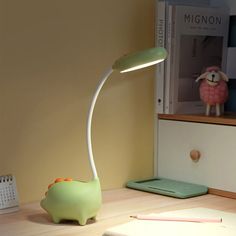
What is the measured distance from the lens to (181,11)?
67.0 inches

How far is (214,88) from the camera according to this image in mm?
1688

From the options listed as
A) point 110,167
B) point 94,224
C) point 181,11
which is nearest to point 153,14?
point 181,11

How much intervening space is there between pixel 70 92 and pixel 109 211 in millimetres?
371

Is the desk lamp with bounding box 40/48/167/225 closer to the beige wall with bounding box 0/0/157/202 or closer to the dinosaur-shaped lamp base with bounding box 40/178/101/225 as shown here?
the dinosaur-shaped lamp base with bounding box 40/178/101/225

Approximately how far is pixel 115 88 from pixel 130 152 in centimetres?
22

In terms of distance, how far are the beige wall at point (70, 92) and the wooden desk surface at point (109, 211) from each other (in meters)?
0.11

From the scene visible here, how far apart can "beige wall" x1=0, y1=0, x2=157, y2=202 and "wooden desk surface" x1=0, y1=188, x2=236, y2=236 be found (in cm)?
11

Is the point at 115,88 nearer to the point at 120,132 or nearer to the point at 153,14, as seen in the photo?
the point at 120,132

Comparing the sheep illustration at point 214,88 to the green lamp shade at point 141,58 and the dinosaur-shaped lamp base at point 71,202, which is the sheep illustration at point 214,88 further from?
the dinosaur-shaped lamp base at point 71,202

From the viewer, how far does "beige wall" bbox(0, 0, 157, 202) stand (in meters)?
1.46


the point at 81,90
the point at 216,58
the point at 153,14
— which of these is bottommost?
the point at 81,90

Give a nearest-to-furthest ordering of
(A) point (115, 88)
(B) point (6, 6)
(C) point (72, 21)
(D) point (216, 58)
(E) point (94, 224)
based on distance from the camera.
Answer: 1. (E) point (94, 224)
2. (B) point (6, 6)
3. (C) point (72, 21)
4. (A) point (115, 88)
5. (D) point (216, 58)

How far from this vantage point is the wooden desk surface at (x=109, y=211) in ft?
4.11

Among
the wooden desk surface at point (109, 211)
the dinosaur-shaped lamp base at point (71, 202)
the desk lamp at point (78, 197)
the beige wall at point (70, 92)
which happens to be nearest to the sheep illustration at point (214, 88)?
the beige wall at point (70, 92)
